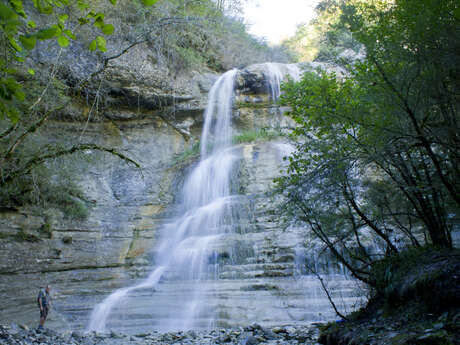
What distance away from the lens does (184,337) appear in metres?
5.90

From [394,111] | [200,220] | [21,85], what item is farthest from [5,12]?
[200,220]

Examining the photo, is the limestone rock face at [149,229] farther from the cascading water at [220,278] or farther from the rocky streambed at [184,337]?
the rocky streambed at [184,337]

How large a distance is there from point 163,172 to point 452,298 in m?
13.3

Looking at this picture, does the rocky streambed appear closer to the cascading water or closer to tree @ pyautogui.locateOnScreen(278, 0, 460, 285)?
the cascading water

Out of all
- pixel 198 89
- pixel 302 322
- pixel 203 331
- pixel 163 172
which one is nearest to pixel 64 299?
pixel 203 331

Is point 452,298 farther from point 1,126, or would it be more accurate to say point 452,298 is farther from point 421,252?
point 1,126

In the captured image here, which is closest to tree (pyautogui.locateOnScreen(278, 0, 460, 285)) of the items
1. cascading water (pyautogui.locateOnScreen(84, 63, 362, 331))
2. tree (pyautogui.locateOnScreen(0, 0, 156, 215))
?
cascading water (pyautogui.locateOnScreen(84, 63, 362, 331))

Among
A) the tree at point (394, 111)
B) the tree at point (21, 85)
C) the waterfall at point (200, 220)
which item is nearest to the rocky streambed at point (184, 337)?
the waterfall at point (200, 220)

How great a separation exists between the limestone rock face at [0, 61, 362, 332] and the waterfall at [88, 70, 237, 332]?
41 cm

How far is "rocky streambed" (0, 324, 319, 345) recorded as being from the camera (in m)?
5.20

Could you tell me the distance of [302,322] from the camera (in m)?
6.39

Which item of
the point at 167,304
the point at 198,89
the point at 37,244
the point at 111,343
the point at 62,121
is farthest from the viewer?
the point at 198,89

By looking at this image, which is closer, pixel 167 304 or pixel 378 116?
pixel 378 116

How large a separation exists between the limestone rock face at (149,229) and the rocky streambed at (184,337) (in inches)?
23.8
